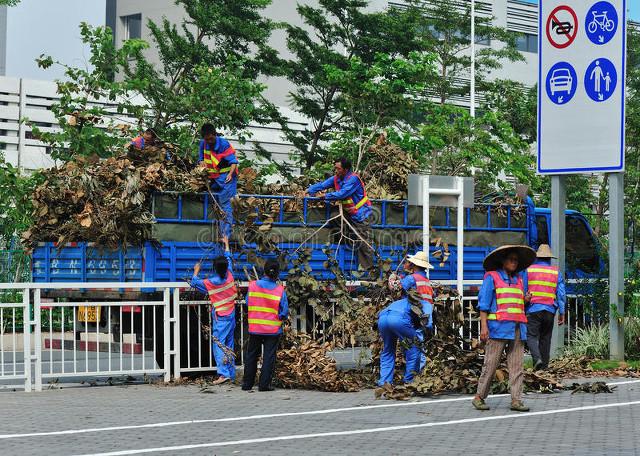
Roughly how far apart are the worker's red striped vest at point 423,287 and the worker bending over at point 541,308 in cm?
208

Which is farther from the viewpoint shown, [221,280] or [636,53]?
[636,53]

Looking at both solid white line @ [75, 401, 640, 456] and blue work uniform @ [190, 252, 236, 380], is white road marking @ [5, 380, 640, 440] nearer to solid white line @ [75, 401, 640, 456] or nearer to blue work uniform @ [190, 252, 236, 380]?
solid white line @ [75, 401, 640, 456]

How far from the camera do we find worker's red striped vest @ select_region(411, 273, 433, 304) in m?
14.3

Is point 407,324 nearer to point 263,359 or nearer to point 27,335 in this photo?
point 263,359

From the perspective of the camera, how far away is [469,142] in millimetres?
37156

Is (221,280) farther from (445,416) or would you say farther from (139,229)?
(445,416)

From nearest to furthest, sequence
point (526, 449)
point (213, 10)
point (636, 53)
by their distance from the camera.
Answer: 1. point (526, 449)
2. point (213, 10)
3. point (636, 53)

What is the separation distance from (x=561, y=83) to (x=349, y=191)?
12.6 ft

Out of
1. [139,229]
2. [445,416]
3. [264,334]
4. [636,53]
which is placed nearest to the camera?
[445,416]

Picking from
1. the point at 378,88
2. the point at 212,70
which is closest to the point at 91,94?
the point at 212,70

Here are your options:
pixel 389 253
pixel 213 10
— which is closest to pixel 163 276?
pixel 389 253

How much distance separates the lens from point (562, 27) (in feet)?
59.4

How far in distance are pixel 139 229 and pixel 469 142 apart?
2302 centimetres

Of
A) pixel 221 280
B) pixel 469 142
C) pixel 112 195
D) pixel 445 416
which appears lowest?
pixel 445 416
